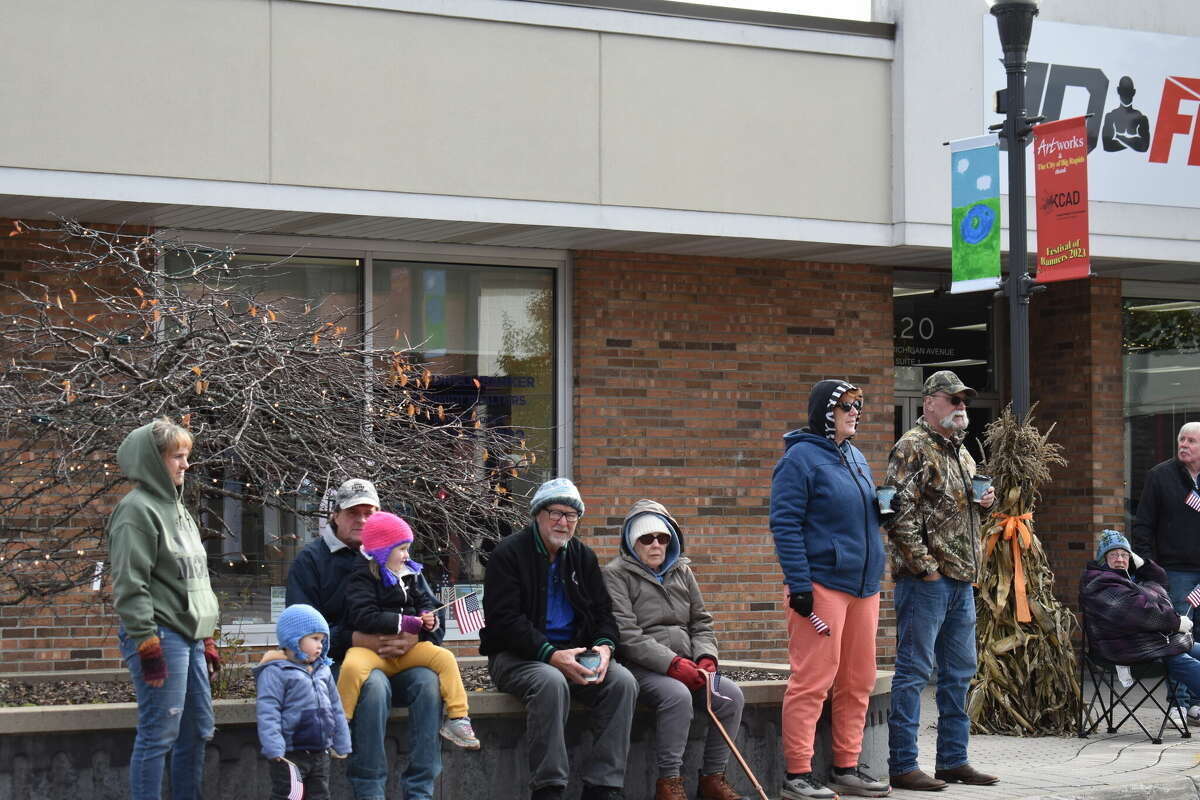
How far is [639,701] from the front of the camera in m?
8.07

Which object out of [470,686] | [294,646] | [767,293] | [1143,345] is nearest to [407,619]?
[294,646]

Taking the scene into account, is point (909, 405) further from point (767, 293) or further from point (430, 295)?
point (430, 295)

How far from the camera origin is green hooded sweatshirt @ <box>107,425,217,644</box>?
655 centimetres

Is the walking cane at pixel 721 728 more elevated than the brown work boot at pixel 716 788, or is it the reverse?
the walking cane at pixel 721 728

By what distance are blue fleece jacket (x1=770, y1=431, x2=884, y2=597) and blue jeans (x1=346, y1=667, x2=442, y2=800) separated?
1.86 m

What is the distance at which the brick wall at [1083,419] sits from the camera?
14.4 meters

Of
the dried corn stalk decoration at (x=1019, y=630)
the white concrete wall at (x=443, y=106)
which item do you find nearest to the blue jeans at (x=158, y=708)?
the white concrete wall at (x=443, y=106)

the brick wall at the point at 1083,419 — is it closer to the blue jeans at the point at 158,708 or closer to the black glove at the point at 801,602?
the black glove at the point at 801,602

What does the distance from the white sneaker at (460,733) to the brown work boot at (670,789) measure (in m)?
0.98

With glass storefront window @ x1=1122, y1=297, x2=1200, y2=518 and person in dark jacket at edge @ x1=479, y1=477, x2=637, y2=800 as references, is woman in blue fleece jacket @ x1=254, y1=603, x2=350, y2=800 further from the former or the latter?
glass storefront window @ x1=1122, y1=297, x2=1200, y2=518

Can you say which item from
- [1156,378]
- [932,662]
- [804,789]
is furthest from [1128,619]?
[1156,378]

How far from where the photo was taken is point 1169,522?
1166 cm

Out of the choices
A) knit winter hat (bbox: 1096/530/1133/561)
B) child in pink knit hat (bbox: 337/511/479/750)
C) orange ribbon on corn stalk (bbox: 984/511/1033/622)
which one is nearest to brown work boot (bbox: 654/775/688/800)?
child in pink knit hat (bbox: 337/511/479/750)

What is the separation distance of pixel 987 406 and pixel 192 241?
298 inches
